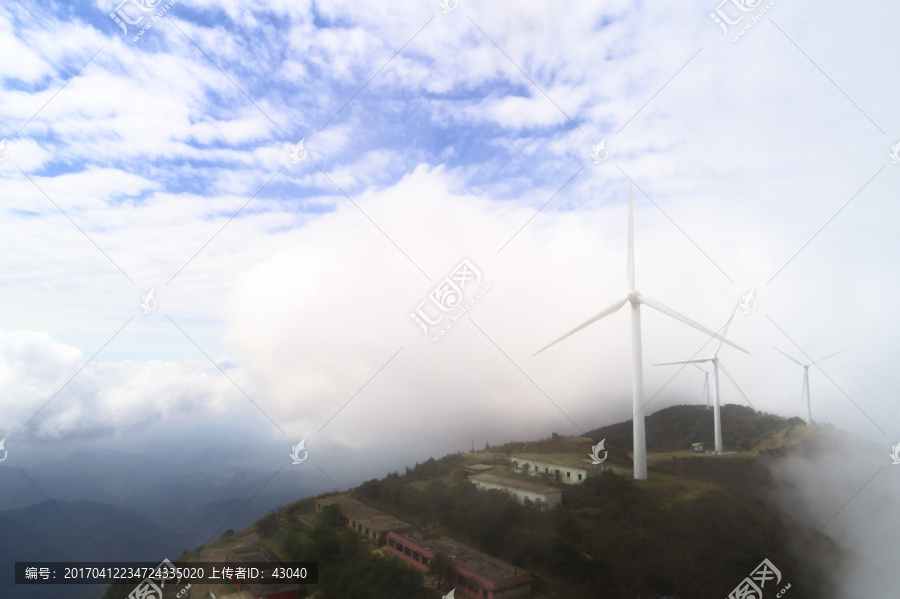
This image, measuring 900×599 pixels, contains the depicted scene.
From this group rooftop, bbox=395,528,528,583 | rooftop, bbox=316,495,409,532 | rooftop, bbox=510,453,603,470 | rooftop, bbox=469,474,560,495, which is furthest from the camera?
rooftop, bbox=510,453,603,470

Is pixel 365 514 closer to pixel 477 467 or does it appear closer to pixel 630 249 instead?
pixel 477 467

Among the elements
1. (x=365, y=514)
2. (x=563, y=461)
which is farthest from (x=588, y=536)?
(x=365, y=514)

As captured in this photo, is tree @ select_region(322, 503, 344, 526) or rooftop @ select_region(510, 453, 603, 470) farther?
rooftop @ select_region(510, 453, 603, 470)

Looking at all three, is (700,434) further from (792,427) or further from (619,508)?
(619,508)

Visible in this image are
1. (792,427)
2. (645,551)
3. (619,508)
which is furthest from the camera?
(792,427)

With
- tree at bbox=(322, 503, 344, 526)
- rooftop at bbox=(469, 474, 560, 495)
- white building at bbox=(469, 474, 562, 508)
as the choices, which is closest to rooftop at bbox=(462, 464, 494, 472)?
rooftop at bbox=(469, 474, 560, 495)

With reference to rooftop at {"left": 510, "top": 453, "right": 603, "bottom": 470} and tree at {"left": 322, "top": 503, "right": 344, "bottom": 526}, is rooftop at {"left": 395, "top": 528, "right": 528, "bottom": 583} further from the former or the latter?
rooftop at {"left": 510, "top": 453, "right": 603, "bottom": 470}

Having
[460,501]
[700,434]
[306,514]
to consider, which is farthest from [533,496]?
[700,434]
